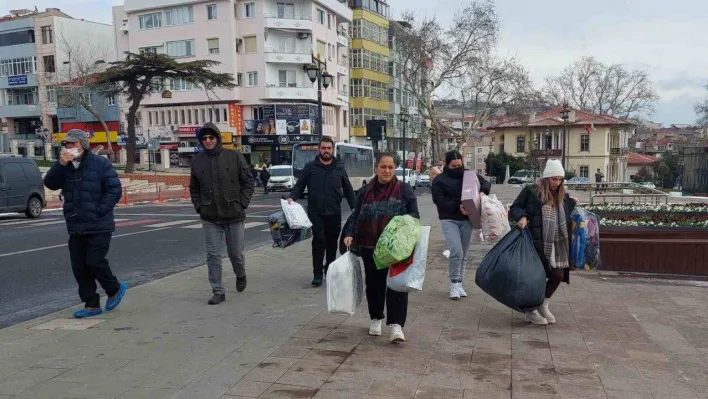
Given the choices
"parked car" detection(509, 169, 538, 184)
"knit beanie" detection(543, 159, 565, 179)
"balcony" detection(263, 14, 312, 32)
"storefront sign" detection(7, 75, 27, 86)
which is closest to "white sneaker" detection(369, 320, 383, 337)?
"knit beanie" detection(543, 159, 565, 179)

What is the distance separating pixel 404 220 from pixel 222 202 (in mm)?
2343

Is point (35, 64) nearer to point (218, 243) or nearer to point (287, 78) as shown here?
point (287, 78)

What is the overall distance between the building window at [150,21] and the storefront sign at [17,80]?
14.4 metres

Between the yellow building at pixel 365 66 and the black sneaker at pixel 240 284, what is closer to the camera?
the black sneaker at pixel 240 284

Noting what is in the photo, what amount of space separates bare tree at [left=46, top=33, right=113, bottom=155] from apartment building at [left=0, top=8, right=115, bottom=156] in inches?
5.4

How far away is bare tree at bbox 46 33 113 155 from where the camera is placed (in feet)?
151

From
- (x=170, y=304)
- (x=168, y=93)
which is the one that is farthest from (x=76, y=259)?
(x=168, y=93)

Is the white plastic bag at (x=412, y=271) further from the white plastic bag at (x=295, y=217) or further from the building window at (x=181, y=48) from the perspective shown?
the building window at (x=181, y=48)

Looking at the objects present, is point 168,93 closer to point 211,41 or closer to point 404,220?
point 211,41

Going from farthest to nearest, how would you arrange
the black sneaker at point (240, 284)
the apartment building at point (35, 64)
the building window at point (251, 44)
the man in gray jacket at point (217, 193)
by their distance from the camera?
the apartment building at point (35, 64)
the building window at point (251, 44)
the black sneaker at point (240, 284)
the man in gray jacket at point (217, 193)

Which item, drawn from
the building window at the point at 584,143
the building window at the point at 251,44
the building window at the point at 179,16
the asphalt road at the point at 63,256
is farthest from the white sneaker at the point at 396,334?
the building window at the point at 584,143

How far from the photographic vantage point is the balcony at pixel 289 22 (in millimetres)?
49531

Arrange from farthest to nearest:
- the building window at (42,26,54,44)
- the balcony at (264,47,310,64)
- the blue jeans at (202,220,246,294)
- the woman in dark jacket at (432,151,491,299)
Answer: the building window at (42,26,54,44) → the balcony at (264,47,310,64) → the woman in dark jacket at (432,151,491,299) → the blue jeans at (202,220,246,294)

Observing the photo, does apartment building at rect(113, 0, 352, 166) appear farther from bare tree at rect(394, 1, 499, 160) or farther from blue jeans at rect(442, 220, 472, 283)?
blue jeans at rect(442, 220, 472, 283)
